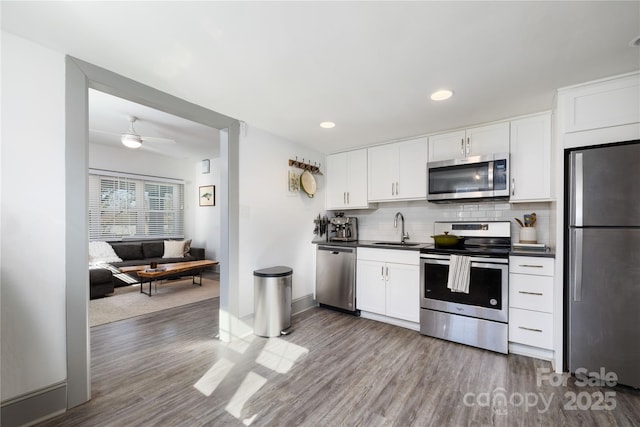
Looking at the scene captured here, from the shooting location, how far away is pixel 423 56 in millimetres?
1873

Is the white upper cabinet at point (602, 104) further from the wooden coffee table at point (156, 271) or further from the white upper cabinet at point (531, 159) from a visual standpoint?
the wooden coffee table at point (156, 271)

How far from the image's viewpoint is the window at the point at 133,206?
5.50 meters

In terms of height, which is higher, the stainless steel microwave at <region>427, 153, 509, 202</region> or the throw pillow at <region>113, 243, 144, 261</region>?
the stainless steel microwave at <region>427, 153, 509, 202</region>

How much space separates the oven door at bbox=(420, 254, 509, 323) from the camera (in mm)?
2666

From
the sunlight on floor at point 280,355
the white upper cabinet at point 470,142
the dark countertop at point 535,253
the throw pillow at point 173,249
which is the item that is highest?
the white upper cabinet at point 470,142

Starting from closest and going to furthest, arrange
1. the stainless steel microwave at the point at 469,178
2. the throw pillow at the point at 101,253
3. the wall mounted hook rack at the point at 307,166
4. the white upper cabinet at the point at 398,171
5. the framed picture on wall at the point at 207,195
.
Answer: the stainless steel microwave at the point at 469,178
the white upper cabinet at the point at 398,171
the wall mounted hook rack at the point at 307,166
the throw pillow at the point at 101,253
the framed picture on wall at the point at 207,195

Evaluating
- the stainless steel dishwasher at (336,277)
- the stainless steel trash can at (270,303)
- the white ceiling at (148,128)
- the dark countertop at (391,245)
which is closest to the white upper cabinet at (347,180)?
the dark countertop at (391,245)

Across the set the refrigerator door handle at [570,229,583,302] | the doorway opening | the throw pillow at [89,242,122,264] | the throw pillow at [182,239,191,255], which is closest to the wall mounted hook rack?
the doorway opening

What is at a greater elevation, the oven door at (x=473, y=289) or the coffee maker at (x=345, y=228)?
the coffee maker at (x=345, y=228)

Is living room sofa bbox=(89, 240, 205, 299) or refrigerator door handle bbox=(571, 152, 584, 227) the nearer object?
refrigerator door handle bbox=(571, 152, 584, 227)

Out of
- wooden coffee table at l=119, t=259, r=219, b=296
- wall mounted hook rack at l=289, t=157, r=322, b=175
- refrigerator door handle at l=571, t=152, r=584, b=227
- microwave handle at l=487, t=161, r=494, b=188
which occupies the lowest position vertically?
wooden coffee table at l=119, t=259, r=219, b=296

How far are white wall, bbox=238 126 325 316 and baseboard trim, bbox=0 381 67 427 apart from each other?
1.52 metres

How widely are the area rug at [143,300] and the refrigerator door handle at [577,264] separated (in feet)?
14.8

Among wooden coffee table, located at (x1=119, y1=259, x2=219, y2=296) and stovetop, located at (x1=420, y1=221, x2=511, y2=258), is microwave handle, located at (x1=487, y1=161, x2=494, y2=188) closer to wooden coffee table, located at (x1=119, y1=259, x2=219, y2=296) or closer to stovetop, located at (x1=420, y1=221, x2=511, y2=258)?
stovetop, located at (x1=420, y1=221, x2=511, y2=258)
